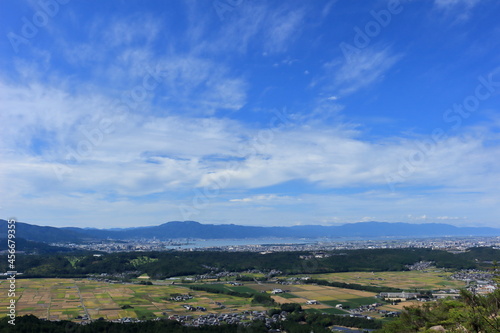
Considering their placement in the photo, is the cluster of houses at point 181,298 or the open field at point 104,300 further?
the cluster of houses at point 181,298

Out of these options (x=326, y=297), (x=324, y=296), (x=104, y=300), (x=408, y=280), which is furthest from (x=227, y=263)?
(x=104, y=300)

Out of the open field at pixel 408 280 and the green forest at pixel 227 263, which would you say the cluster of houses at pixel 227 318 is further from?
the green forest at pixel 227 263

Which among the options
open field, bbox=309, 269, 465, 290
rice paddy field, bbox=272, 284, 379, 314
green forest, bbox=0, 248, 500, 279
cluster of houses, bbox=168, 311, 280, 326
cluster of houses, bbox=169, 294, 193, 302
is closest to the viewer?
cluster of houses, bbox=168, 311, 280, 326

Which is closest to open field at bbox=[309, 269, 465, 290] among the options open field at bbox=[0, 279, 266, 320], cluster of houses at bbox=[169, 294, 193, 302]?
open field at bbox=[0, 279, 266, 320]

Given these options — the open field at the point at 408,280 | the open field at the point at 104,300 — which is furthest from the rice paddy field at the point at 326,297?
the open field at the point at 408,280

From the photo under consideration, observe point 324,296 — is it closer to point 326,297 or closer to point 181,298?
point 326,297

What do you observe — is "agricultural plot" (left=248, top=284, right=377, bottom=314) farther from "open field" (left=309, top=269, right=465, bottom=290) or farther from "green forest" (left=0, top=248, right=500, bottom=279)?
"green forest" (left=0, top=248, right=500, bottom=279)
